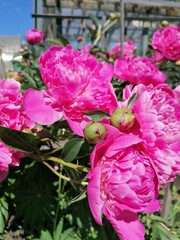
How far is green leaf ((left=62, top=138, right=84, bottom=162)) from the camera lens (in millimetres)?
516

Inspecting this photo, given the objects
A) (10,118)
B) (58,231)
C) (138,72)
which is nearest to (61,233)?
(58,231)

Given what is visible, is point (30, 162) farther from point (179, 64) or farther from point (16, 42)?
point (16, 42)

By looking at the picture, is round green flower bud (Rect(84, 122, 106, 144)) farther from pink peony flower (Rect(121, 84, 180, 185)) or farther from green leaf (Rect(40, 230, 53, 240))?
green leaf (Rect(40, 230, 53, 240))

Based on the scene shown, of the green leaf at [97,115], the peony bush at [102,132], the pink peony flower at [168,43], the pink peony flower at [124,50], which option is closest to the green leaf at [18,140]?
the peony bush at [102,132]

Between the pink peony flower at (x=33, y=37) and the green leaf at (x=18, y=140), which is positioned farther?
the pink peony flower at (x=33, y=37)

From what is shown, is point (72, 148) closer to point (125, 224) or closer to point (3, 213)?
point (125, 224)

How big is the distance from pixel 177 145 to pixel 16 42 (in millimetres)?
10057

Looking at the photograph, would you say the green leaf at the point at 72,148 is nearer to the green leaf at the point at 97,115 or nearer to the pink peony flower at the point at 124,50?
the green leaf at the point at 97,115

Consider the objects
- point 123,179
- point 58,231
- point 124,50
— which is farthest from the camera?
point 124,50

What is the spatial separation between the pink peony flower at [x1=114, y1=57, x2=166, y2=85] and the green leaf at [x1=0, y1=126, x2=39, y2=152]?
46 centimetres

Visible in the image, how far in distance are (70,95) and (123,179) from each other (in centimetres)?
14

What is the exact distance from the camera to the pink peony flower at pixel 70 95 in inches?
20.6

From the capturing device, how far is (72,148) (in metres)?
0.52

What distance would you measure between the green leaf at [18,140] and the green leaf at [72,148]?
0.06 meters
